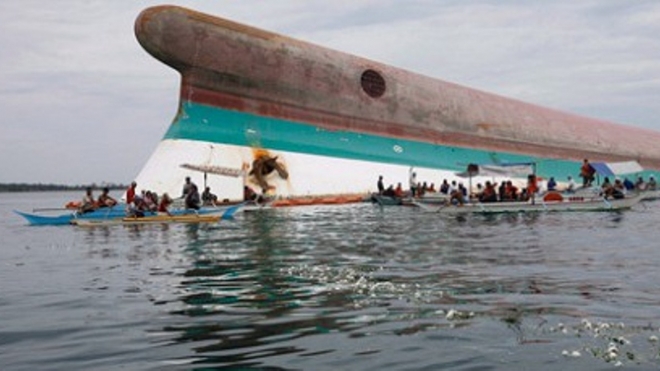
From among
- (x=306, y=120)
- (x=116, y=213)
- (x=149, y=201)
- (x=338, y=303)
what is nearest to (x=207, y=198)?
(x=149, y=201)

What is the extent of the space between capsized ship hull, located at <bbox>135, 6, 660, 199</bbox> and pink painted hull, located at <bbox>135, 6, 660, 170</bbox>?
0.08m

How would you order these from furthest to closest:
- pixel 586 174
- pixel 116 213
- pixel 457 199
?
pixel 586 174, pixel 457 199, pixel 116 213

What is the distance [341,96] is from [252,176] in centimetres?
1016

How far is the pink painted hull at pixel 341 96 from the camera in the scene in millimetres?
46000

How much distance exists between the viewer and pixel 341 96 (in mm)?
53688

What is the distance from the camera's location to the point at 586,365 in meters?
8.80

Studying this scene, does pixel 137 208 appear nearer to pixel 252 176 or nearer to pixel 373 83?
pixel 252 176

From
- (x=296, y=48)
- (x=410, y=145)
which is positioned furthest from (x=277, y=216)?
(x=410, y=145)

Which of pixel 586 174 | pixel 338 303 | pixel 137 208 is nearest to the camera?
pixel 338 303

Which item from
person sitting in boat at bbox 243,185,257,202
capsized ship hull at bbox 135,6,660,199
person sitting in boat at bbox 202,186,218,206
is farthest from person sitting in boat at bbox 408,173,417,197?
person sitting in boat at bbox 202,186,218,206

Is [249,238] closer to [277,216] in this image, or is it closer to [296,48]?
[277,216]

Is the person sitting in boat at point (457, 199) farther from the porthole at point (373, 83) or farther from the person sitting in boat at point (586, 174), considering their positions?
the porthole at point (373, 83)

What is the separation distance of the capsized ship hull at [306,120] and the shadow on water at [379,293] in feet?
64.7

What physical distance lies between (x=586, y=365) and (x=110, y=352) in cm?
622
